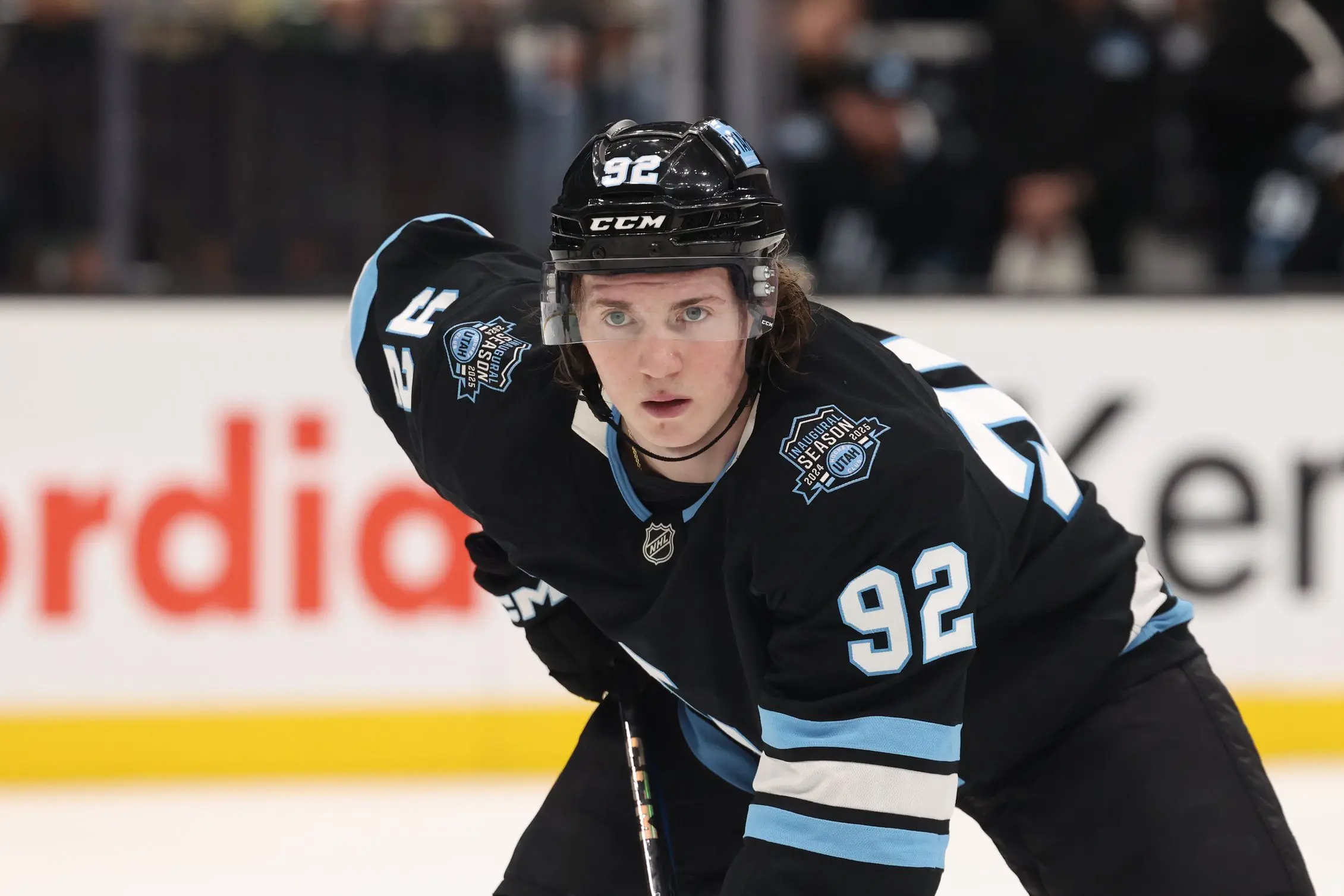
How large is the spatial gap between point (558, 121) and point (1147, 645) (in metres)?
2.74

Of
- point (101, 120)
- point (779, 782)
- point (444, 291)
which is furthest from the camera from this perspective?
point (101, 120)

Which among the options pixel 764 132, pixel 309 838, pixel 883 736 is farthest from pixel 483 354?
pixel 764 132

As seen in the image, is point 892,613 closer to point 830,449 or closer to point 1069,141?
point 830,449

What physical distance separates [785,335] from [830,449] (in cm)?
15

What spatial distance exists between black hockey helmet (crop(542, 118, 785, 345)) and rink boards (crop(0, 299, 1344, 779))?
Result: 232 centimetres

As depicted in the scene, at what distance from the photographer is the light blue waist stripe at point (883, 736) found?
1.52 m

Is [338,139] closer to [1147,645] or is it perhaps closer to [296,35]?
[296,35]

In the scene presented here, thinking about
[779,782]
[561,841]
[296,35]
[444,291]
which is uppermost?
[296,35]

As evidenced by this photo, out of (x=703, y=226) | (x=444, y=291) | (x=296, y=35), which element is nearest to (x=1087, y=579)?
(x=703, y=226)

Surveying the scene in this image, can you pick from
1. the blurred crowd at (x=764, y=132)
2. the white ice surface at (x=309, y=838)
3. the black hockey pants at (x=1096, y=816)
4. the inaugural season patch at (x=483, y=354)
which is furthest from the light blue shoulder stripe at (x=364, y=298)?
the blurred crowd at (x=764, y=132)

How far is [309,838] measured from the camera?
3.41 m

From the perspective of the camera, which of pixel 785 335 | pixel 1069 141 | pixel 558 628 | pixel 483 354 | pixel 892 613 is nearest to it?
pixel 892 613

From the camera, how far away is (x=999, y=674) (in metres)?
1.80

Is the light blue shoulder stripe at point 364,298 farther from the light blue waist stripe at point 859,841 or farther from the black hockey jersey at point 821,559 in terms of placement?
the light blue waist stripe at point 859,841
